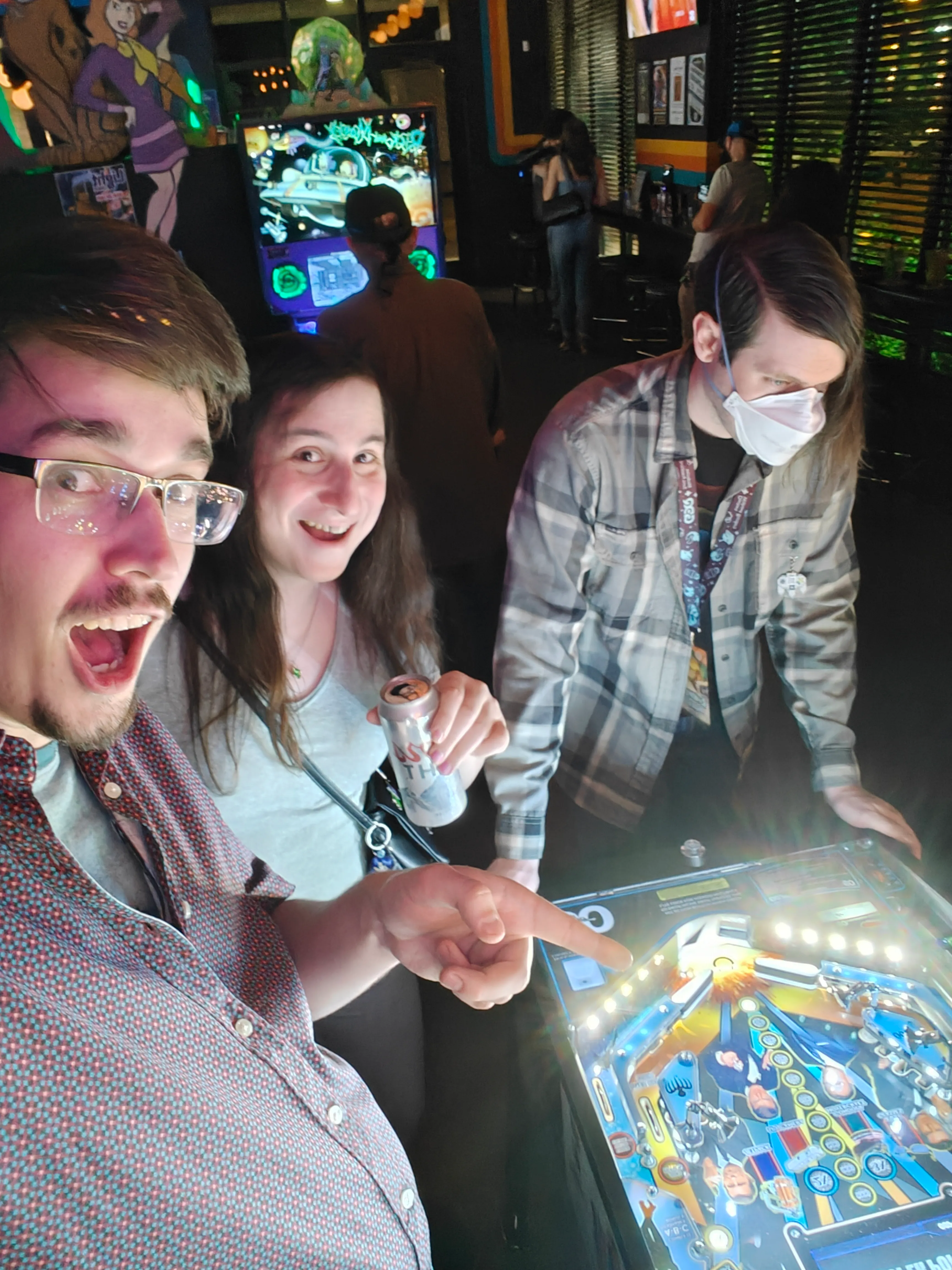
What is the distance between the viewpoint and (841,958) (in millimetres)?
1269

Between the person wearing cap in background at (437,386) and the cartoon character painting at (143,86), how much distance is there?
8.18ft

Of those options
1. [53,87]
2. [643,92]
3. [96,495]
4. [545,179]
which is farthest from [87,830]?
[643,92]

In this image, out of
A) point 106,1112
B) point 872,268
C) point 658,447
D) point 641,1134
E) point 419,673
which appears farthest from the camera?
point 872,268

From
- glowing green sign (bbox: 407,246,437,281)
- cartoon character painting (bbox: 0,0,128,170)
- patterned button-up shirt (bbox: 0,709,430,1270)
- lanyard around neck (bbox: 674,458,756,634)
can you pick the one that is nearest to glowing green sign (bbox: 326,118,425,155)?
glowing green sign (bbox: 407,246,437,281)

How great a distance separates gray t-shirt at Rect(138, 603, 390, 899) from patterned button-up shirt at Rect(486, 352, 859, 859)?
32cm

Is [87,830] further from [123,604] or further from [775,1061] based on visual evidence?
[775,1061]

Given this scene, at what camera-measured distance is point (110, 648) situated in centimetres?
88

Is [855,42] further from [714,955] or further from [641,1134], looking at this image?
[641,1134]

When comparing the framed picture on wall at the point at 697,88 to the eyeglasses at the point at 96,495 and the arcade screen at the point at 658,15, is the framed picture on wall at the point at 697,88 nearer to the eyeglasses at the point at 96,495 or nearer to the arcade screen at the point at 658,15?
the arcade screen at the point at 658,15

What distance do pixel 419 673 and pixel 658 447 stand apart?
2.33ft

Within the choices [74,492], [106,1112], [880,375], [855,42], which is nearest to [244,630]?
[74,492]

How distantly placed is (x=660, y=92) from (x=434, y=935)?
805cm

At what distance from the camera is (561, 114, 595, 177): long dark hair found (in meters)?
6.25

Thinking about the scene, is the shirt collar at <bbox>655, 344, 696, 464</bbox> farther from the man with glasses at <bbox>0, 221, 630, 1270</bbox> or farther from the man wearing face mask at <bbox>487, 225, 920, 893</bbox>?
the man with glasses at <bbox>0, 221, 630, 1270</bbox>
